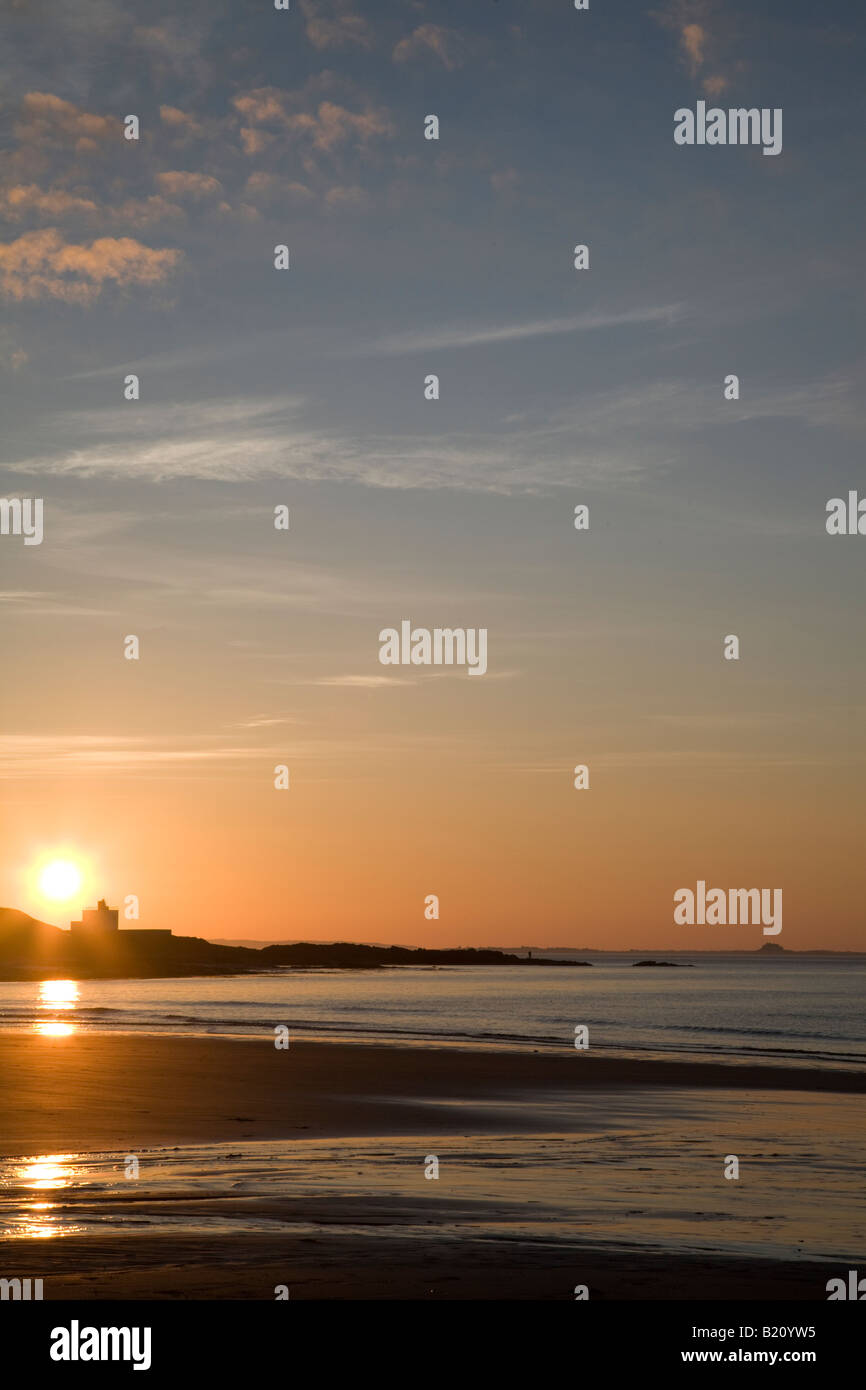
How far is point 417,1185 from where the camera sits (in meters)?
17.9

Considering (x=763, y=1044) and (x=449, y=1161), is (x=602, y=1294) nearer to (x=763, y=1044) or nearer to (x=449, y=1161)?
(x=449, y=1161)

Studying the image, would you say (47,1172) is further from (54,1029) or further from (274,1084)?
(54,1029)

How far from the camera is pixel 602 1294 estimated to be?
12.1m

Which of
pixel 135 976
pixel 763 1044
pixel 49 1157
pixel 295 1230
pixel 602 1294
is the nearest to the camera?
pixel 602 1294

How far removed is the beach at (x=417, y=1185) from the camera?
12.6 meters

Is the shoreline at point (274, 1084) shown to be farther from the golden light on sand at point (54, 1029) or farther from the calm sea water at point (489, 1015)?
the calm sea water at point (489, 1015)

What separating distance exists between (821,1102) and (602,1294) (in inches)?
831

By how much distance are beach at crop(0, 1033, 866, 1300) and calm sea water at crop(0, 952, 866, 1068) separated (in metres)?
18.8

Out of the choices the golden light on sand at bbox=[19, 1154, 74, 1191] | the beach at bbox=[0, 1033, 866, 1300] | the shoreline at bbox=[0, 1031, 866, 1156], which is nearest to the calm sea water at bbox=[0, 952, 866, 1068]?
the shoreline at bbox=[0, 1031, 866, 1156]

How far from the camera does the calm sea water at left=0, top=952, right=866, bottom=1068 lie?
175 feet

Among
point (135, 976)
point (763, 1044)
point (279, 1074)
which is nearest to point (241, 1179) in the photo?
point (279, 1074)

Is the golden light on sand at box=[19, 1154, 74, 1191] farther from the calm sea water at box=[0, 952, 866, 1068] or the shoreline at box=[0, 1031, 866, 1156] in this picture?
the calm sea water at box=[0, 952, 866, 1068]

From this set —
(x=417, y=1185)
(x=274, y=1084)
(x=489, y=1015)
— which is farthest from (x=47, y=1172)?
(x=489, y=1015)
